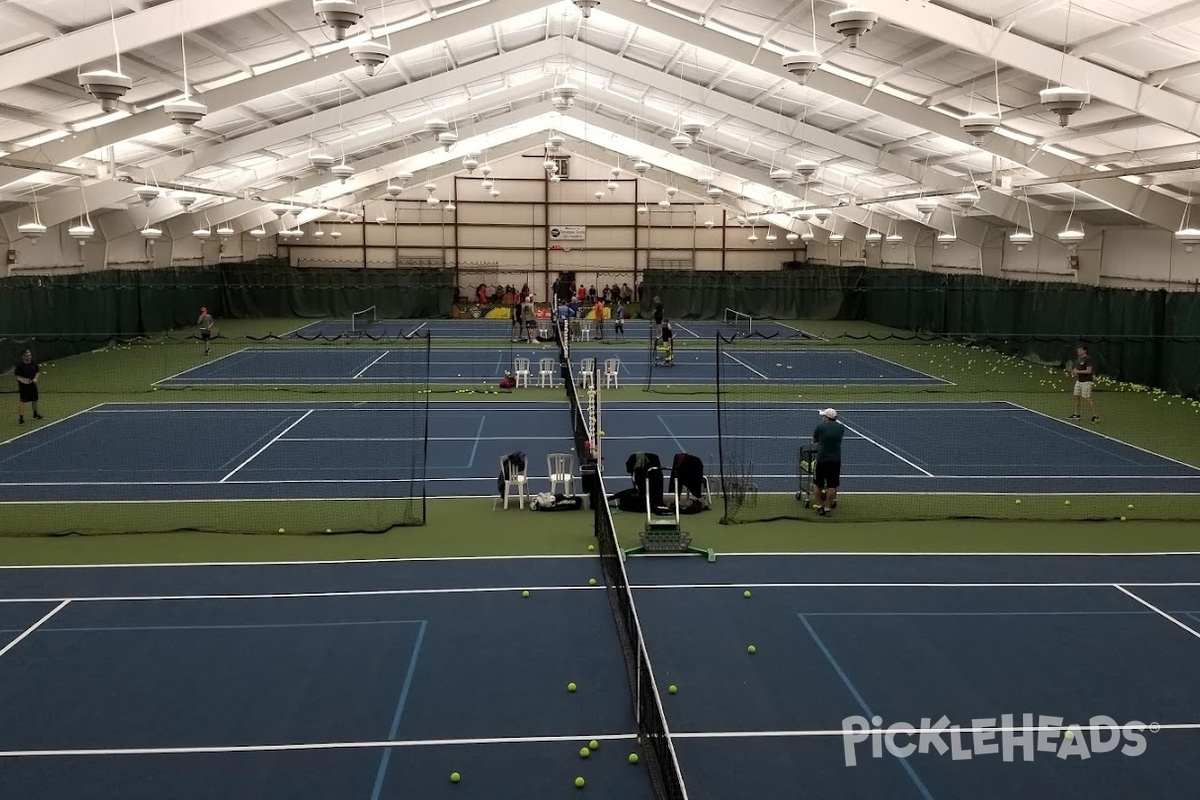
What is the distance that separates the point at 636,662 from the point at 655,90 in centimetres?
2535

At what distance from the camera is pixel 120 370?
29.0 metres

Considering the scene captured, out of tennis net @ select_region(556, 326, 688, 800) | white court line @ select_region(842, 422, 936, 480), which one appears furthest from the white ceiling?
tennis net @ select_region(556, 326, 688, 800)

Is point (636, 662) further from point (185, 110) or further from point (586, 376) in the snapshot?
point (586, 376)

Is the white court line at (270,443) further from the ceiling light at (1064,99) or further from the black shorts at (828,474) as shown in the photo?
the ceiling light at (1064,99)

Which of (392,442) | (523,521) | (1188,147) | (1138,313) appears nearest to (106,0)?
(392,442)

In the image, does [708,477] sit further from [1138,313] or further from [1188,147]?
[1138,313]

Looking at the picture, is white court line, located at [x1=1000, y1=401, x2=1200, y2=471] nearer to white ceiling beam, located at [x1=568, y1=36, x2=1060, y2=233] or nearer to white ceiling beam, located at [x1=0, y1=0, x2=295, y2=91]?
white ceiling beam, located at [x1=568, y1=36, x2=1060, y2=233]

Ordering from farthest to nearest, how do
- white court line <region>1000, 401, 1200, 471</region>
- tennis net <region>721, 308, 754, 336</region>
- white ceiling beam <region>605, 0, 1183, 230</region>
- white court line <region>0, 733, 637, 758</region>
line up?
tennis net <region>721, 308, 754, 336</region>, white ceiling beam <region>605, 0, 1183, 230</region>, white court line <region>1000, 401, 1200, 471</region>, white court line <region>0, 733, 637, 758</region>

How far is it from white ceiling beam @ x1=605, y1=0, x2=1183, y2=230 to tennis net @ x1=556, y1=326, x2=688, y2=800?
10328 millimetres

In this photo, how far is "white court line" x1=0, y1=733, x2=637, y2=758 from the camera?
7.55 meters

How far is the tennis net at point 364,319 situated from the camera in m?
44.8

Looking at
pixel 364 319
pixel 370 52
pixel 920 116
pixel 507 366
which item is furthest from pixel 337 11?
pixel 364 319

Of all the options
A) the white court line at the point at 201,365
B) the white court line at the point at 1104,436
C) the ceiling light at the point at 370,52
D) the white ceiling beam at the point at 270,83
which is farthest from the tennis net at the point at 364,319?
the ceiling light at the point at 370,52

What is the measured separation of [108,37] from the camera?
1550cm
